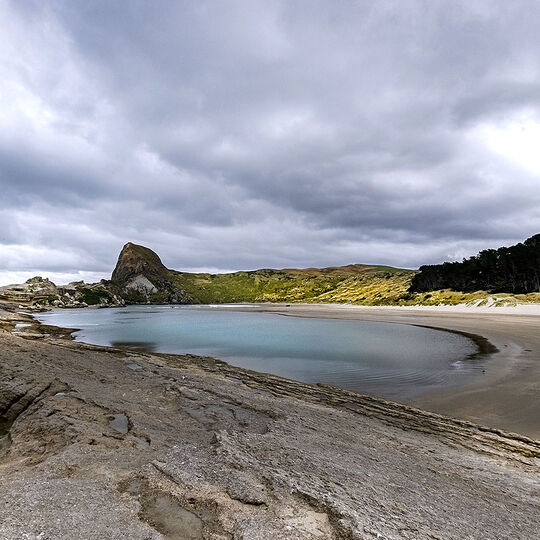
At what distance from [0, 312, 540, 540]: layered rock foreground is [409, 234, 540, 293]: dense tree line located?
85.5m

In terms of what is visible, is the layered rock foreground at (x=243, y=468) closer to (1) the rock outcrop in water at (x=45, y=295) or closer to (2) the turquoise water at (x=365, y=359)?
(2) the turquoise water at (x=365, y=359)

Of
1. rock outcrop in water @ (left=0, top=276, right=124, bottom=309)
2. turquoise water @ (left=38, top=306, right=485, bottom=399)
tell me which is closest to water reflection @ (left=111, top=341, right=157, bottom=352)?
turquoise water @ (left=38, top=306, right=485, bottom=399)

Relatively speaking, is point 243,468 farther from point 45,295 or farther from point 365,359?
point 45,295

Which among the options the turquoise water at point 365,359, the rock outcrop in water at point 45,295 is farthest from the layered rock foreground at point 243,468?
the rock outcrop in water at point 45,295

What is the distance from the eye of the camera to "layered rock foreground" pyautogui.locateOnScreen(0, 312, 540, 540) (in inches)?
189

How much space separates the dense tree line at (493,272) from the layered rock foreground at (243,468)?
3366 inches

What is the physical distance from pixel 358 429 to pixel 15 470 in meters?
9.00

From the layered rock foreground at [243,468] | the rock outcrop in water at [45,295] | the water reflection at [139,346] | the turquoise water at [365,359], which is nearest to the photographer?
the layered rock foreground at [243,468]

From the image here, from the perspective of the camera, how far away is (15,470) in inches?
249

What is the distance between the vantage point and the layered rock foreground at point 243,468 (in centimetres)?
480

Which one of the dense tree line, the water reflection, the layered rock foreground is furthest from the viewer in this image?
the dense tree line

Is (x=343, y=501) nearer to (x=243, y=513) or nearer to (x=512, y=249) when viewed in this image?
(x=243, y=513)

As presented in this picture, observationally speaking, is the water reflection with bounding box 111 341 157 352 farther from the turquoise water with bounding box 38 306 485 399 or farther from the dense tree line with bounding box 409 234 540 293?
the dense tree line with bounding box 409 234 540 293

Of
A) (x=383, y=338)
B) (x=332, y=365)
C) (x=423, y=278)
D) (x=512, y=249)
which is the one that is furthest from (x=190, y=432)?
(x=423, y=278)
